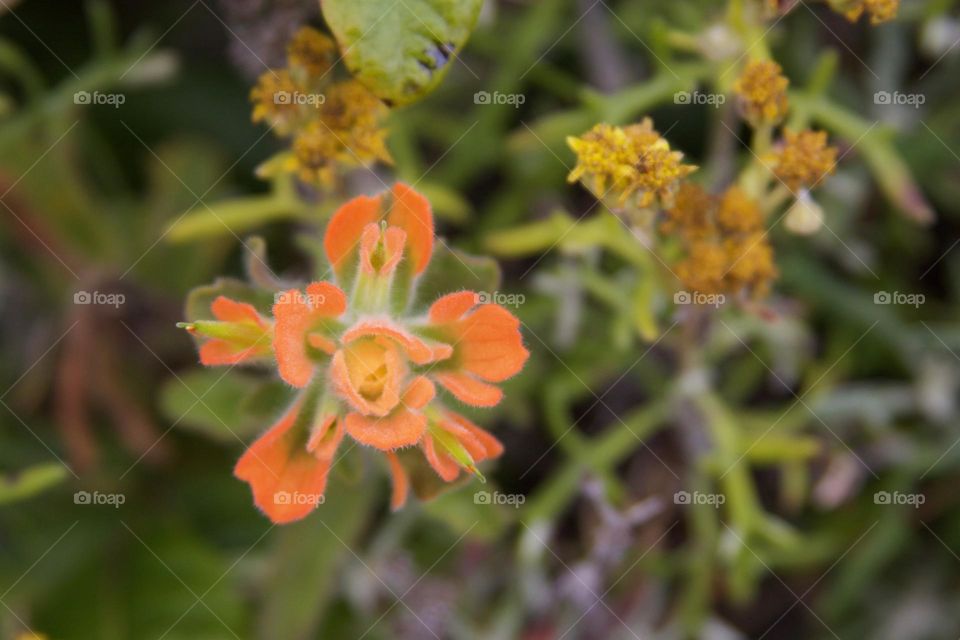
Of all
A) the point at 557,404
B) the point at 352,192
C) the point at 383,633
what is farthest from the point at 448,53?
the point at 383,633

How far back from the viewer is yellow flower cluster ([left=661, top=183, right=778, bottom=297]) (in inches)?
71.1

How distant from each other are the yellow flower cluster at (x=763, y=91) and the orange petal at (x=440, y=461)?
31.2 inches

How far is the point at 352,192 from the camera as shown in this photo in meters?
2.39

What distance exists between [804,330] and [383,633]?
1303 millimetres

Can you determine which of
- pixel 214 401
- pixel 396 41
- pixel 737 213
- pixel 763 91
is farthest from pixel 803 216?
pixel 214 401

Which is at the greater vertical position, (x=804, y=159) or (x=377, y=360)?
(x=804, y=159)

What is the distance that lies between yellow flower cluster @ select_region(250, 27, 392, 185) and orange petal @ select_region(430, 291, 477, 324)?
36cm

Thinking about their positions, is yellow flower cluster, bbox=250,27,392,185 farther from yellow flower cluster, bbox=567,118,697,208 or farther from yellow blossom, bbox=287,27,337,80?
yellow flower cluster, bbox=567,118,697,208

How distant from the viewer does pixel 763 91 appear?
1.73m

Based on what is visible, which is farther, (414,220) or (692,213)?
(692,213)

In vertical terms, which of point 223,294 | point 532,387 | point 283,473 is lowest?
point 532,387

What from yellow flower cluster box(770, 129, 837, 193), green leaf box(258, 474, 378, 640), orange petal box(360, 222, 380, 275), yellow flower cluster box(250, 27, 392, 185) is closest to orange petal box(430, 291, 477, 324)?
orange petal box(360, 222, 380, 275)

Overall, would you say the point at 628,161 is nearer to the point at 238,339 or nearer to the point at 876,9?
the point at 876,9

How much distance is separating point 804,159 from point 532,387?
103 cm
